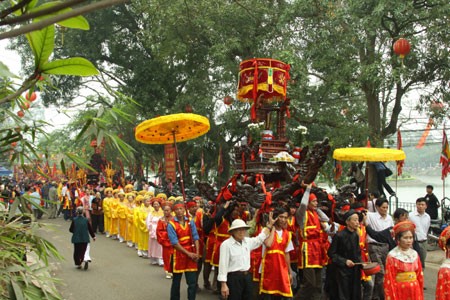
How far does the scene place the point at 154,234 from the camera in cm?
1115

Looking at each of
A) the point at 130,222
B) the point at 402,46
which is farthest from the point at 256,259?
the point at 130,222

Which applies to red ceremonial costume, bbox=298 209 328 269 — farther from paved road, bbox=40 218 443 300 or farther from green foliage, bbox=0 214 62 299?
green foliage, bbox=0 214 62 299

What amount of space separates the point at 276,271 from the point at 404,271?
1.61 meters

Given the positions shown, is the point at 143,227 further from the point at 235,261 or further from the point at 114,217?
the point at 235,261

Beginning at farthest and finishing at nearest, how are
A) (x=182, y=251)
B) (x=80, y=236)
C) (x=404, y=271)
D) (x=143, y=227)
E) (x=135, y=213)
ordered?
(x=135, y=213) < (x=143, y=227) < (x=80, y=236) < (x=182, y=251) < (x=404, y=271)

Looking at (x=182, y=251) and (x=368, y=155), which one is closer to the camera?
(x=182, y=251)

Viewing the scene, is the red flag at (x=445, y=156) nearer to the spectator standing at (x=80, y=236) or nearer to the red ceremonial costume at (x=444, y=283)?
the red ceremonial costume at (x=444, y=283)

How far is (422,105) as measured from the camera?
13.4 metres

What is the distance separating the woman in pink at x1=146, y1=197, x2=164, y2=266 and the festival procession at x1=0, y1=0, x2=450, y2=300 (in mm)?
41

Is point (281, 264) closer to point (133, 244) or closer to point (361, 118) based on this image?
point (133, 244)

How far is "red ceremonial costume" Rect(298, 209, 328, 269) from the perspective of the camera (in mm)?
6887

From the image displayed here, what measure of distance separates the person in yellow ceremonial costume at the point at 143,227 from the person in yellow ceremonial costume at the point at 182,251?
5.37 metres

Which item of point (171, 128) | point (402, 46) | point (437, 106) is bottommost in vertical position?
point (171, 128)

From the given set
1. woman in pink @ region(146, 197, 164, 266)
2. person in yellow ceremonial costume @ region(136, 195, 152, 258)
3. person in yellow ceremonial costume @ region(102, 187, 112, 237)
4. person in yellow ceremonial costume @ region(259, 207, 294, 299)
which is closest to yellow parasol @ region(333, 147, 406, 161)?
person in yellow ceremonial costume @ region(259, 207, 294, 299)
